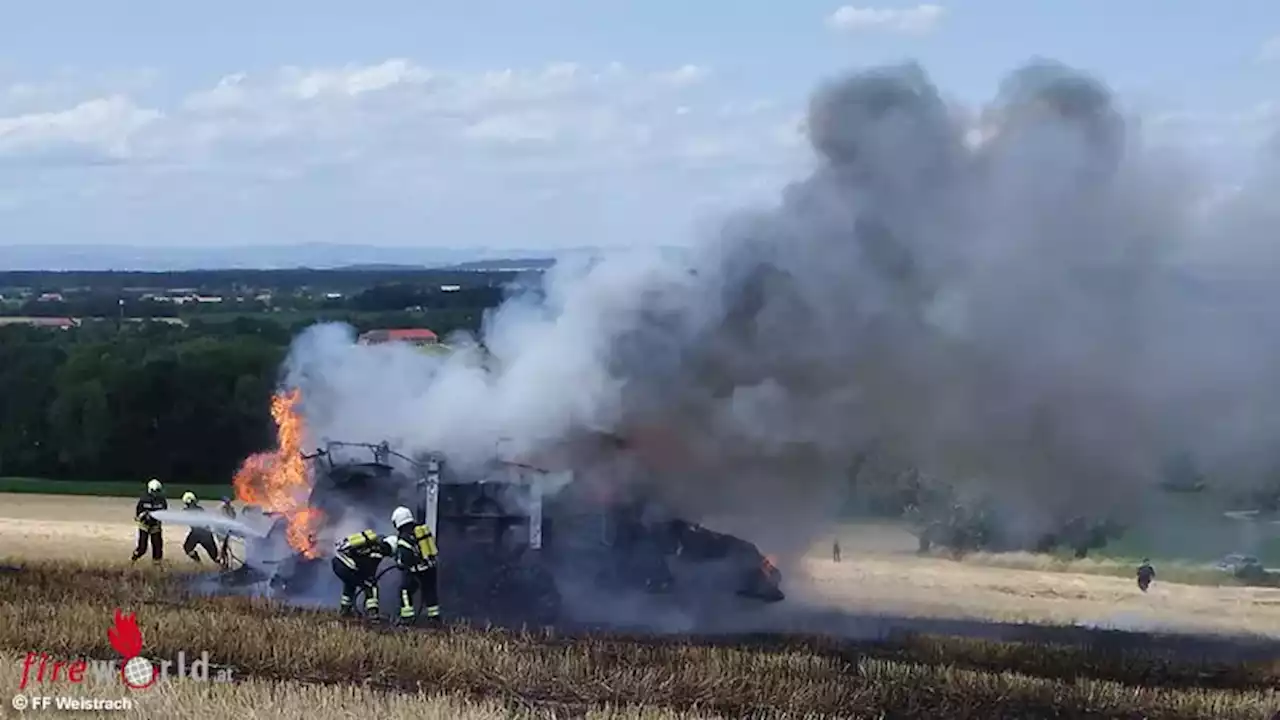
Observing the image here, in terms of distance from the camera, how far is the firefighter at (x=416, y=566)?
21.9 metres

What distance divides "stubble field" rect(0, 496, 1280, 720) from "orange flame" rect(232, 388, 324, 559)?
1.91 metres

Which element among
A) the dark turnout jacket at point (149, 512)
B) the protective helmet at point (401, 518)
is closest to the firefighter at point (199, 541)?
the dark turnout jacket at point (149, 512)

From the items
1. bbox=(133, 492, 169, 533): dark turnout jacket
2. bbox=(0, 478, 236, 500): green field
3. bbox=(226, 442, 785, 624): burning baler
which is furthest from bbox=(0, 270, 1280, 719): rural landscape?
bbox=(0, 478, 236, 500): green field

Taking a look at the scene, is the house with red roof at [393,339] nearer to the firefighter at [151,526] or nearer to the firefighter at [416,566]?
the firefighter at [151,526]

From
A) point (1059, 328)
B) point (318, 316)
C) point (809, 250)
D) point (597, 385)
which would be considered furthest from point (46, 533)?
point (318, 316)

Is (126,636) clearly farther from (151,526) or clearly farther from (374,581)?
(151,526)

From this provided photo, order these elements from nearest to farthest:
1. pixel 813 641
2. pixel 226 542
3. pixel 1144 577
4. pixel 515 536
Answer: pixel 813 641
pixel 515 536
pixel 226 542
pixel 1144 577

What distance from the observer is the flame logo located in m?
15.6

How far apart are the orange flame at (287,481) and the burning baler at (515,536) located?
11cm

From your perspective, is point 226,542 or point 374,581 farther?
point 226,542

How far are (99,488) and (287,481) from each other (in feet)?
110

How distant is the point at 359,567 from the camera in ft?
72.6

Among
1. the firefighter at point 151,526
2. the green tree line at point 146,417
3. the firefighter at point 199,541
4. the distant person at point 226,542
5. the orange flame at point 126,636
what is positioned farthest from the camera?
the green tree line at point 146,417

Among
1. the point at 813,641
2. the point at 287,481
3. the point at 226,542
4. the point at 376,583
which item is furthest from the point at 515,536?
the point at 226,542
